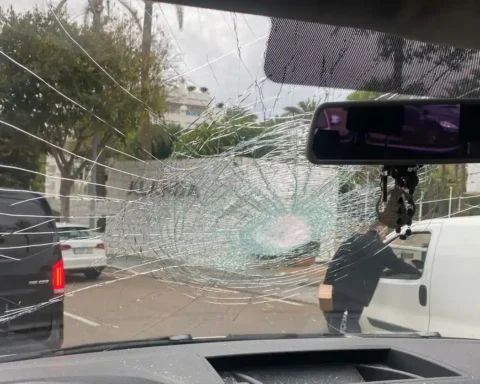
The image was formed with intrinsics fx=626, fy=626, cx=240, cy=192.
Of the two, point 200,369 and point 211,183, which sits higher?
point 211,183

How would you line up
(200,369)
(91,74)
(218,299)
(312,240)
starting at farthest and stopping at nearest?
(312,240), (218,299), (91,74), (200,369)

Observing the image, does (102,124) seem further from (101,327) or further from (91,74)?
(101,327)

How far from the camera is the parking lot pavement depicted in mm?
3436

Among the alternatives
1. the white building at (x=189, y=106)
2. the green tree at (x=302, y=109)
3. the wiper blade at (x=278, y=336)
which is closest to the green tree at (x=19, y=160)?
the white building at (x=189, y=106)

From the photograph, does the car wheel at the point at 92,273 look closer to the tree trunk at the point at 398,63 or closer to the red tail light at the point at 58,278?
the red tail light at the point at 58,278

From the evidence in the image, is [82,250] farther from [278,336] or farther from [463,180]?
[463,180]

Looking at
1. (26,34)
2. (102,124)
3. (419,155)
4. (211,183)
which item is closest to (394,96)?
(419,155)

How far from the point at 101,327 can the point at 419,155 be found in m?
1.92

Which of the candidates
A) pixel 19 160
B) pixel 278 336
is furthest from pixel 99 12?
pixel 278 336

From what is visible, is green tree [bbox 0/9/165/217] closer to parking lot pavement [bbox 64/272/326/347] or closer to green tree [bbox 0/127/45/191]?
green tree [bbox 0/127/45/191]

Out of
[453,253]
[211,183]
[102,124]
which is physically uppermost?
[102,124]

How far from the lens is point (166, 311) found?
12.2ft

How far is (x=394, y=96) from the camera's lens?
329cm

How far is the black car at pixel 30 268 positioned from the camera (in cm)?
339
